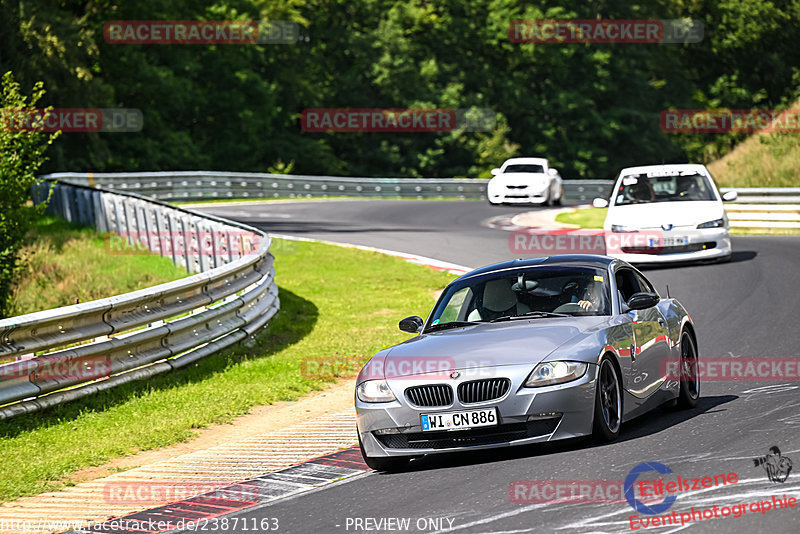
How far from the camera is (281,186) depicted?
49.1 metres

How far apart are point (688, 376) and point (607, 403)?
1938 mm

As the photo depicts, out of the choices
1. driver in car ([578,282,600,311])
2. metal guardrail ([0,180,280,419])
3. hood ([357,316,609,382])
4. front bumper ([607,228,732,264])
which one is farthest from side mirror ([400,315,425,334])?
front bumper ([607,228,732,264])

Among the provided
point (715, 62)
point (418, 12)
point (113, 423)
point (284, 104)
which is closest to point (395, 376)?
point (113, 423)

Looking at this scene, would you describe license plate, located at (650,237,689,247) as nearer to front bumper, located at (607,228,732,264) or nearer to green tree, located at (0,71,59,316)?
front bumper, located at (607,228,732,264)

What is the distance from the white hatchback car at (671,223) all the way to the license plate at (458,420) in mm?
12862

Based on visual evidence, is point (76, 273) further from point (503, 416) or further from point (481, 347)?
point (503, 416)

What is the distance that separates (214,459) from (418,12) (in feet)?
215

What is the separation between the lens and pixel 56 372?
10.9 meters

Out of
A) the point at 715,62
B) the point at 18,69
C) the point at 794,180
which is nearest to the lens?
the point at 794,180

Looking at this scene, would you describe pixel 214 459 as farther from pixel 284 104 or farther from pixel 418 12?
pixel 418 12

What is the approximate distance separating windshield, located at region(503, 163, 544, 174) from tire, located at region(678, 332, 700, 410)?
29083 millimetres

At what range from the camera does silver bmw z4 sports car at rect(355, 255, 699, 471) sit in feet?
26.2

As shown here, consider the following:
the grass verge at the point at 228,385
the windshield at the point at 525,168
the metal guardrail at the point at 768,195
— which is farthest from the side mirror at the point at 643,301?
the windshield at the point at 525,168

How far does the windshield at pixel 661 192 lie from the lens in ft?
69.2
